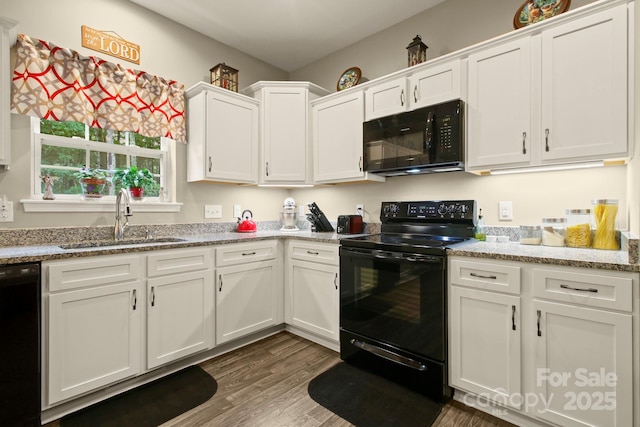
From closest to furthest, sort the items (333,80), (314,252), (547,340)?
(547,340), (314,252), (333,80)

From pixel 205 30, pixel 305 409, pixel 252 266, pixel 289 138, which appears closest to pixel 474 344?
pixel 305 409

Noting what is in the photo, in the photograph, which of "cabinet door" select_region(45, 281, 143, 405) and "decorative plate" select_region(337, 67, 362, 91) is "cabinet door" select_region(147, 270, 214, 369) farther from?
"decorative plate" select_region(337, 67, 362, 91)

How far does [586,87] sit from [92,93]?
3130 mm

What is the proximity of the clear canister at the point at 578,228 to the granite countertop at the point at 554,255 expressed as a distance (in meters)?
0.07

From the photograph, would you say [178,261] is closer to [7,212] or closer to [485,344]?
[7,212]

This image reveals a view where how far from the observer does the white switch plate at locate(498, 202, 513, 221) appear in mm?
2094

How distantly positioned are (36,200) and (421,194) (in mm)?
2775

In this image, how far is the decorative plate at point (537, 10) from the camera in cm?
184

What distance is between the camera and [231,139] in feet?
9.03

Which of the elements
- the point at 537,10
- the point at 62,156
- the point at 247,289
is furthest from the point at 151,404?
the point at 537,10

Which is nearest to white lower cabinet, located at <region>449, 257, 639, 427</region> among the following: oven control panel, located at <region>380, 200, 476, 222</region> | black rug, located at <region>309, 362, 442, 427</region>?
black rug, located at <region>309, 362, 442, 427</region>

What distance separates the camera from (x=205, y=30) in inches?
112

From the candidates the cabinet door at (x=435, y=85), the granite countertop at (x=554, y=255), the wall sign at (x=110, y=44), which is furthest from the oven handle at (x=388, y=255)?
the wall sign at (x=110, y=44)

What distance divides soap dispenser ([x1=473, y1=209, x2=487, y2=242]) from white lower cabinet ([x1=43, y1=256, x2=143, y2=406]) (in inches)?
88.6
